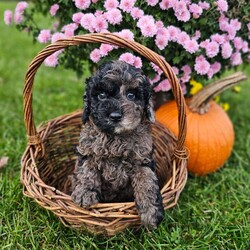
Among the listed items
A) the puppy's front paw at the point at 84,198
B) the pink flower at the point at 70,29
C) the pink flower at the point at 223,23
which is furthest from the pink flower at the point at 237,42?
the puppy's front paw at the point at 84,198

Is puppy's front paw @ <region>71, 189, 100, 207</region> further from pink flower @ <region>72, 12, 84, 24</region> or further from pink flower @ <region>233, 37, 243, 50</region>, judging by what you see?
pink flower @ <region>233, 37, 243, 50</region>

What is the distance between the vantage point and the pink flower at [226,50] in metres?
2.95

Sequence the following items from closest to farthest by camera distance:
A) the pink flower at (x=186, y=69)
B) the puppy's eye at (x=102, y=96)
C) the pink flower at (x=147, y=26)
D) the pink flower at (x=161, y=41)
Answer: the puppy's eye at (x=102, y=96) → the pink flower at (x=147, y=26) → the pink flower at (x=161, y=41) → the pink flower at (x=186, y=69)

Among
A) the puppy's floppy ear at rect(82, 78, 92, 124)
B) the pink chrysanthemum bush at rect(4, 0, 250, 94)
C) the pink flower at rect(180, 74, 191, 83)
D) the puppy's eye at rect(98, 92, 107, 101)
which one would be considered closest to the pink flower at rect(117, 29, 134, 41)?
the pink chrysanthemum bush at rect(4, 0, 250, 94)

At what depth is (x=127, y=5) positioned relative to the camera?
8.67 feet

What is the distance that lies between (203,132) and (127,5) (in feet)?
4.14

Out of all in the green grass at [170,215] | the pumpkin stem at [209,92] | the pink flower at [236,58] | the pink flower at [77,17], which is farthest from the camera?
the pumpkin stem at [209,92]

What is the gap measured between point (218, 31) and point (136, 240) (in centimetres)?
173

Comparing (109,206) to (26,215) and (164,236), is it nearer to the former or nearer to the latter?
(164,236)

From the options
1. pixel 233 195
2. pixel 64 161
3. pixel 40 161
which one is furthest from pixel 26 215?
pixel 233 195

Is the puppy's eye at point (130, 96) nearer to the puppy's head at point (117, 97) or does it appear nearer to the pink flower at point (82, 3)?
the puppy's head at point (117, 97)

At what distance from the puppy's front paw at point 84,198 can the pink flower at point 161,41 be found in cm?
117

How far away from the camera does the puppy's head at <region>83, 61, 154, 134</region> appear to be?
84.6 inches

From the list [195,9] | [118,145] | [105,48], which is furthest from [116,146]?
[195,9]
